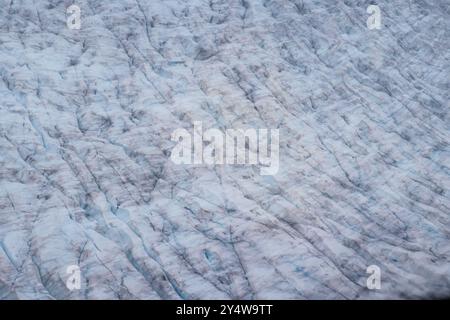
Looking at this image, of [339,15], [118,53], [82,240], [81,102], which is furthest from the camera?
[339,15]

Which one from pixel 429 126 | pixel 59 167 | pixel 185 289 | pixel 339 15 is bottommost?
pixel 185 289

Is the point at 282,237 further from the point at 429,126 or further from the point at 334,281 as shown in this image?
the point at 429,126

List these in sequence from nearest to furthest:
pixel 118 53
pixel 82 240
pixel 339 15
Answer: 1. pixel 82 240
2. pixel 118 53
3. pixel 339 15

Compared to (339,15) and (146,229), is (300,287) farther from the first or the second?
(339,15)

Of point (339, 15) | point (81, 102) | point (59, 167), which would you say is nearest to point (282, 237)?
point (59, 167)

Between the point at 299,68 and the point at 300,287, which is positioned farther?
the point at 299,68

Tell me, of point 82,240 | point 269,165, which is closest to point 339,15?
point 269,165

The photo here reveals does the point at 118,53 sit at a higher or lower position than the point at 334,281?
higher
